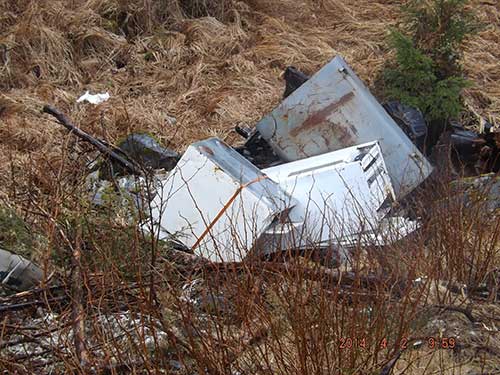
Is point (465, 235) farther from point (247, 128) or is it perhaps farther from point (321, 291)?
point (247, 128)

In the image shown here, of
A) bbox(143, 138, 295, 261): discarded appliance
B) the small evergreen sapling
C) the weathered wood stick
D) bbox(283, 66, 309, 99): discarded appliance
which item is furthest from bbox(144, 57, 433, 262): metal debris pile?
the small evergreen sapling

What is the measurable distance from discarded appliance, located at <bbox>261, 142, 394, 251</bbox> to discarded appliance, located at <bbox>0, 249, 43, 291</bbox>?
1.28 m

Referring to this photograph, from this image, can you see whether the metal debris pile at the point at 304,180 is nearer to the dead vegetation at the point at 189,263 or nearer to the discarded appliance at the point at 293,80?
the dead vegetation at the point at 189,263

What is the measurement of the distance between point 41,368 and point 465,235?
2063 millimetres

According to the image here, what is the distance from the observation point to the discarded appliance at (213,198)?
423 cm

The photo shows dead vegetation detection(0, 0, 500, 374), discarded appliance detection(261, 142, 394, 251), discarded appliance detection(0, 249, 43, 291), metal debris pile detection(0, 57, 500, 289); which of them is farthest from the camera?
discarded appliance detection(261, 142, 394, 251)

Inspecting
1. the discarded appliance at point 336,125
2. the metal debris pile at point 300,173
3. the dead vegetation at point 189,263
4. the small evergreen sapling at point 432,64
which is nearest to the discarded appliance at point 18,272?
the metal debris pile at point 300,173

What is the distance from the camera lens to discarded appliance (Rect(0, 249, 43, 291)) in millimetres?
3842

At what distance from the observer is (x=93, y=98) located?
7051 millimetres

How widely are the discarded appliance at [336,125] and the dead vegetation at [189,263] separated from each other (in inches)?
29.1

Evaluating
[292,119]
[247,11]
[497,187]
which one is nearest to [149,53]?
[247,11]

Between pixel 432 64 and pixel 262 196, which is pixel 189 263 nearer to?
pixel 262 196

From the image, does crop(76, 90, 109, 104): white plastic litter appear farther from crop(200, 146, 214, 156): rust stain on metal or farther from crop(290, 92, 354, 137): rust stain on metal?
crop(200, 146, 214, 156): rust stain on metal

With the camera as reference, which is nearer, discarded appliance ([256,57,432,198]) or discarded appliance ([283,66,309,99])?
discarded appliance ([256,57,432,198])
